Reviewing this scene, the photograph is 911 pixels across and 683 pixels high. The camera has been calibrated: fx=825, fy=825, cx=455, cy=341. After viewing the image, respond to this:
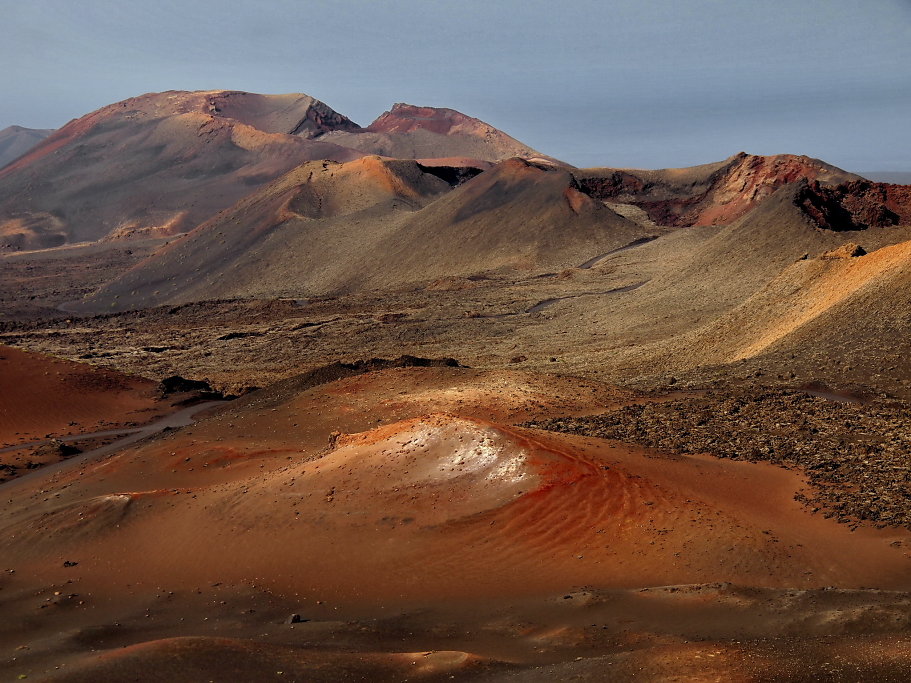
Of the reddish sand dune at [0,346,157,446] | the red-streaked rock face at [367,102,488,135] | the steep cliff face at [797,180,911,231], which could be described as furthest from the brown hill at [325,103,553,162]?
the reddish sand dune at [0,346,157,446]

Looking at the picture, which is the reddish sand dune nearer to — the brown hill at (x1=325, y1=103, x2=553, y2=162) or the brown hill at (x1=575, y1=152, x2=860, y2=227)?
the brown hill at (x1=575, y1=152, x2=860, y2=227)

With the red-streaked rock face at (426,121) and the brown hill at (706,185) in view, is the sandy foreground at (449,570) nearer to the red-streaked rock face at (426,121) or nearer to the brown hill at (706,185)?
the brown hill at (706,185)

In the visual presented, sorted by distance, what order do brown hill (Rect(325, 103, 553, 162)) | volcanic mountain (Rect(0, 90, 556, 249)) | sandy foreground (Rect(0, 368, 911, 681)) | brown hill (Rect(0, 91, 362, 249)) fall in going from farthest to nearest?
brown hill (Rect(325, 103, 553, 162)) → volcanic mountain (Rect(0, 90, 556, 249)) → brown hill (Rect(0, 91, 362, 249)) → sandy foreground (Rect(0, 368, 911, 681))

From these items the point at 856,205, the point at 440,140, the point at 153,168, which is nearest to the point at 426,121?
the point at 440,140

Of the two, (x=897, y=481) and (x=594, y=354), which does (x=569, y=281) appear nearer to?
(x=594, y=354)

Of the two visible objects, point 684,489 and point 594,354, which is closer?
point 684,489

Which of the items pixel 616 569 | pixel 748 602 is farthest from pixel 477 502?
pixel 748 602

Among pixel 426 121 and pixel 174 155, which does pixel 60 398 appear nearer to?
pixel 174 155
